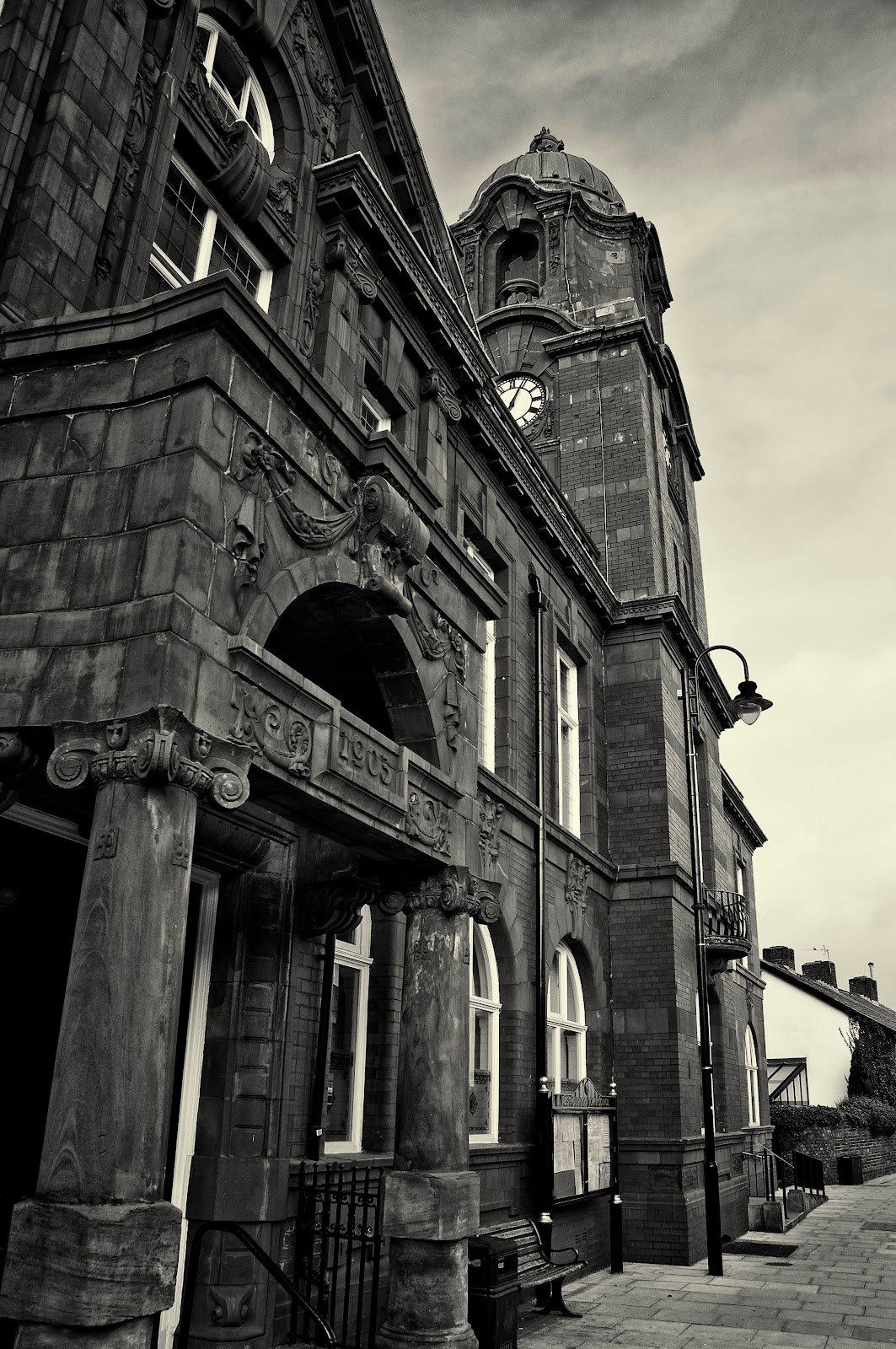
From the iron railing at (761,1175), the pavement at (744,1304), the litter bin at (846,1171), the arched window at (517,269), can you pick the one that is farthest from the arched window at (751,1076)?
the arched window at (517,269)

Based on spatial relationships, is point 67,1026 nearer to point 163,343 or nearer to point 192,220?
point 163,343

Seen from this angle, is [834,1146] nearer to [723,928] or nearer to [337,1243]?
[723,928]

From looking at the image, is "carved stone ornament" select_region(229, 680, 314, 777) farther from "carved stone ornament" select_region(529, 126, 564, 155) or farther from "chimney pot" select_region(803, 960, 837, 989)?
"chimney pot" select_region(803, 960, 837, 989)

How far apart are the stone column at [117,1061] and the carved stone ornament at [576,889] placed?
36.8ft

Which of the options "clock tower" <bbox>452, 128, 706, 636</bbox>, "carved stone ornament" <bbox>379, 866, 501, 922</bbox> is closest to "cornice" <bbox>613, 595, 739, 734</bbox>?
"clock tower" <bbox>452, 128, 706, 636</bbox>

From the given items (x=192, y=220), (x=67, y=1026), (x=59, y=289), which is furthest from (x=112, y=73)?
(x=67, y=1026)

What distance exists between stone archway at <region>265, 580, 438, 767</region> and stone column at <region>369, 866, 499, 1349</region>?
1223 mm

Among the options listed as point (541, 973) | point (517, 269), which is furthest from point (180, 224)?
point (517, 269)

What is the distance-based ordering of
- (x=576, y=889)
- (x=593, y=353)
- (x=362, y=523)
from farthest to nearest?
(x=593, y=353) < (x=576, y=889) < (x=362, y=523)

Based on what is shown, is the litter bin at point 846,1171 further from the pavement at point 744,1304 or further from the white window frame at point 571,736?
the white window frame at point 571,736

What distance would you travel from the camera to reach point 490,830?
1352 cm

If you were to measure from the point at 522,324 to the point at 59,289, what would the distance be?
2008cm

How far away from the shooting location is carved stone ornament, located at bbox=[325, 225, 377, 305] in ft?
39.1

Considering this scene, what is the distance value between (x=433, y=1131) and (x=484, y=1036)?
238 inches
